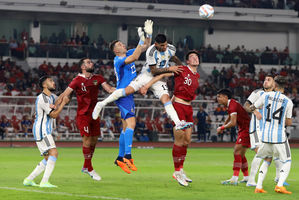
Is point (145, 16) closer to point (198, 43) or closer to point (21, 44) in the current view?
point (198, 43)

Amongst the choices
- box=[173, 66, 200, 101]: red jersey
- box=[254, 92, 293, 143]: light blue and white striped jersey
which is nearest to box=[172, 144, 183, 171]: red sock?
box=[173, 66, 200, 101]: red jersey

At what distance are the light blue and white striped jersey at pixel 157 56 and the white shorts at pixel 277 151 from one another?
2896 millimetres

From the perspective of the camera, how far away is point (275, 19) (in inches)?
2032

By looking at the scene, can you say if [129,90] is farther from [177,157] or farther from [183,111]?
[177,157]

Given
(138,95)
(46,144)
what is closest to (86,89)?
(46,144)

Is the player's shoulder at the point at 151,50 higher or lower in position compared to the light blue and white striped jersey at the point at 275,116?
higher

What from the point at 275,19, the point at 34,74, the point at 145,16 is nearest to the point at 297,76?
the point at 275,19

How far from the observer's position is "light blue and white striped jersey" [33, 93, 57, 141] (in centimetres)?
1321

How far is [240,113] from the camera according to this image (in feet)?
47.9

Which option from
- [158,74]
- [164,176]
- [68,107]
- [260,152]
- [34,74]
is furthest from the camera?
[34,74]

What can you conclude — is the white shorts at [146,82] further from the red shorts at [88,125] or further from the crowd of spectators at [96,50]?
the crowd of spectators at [96,50]

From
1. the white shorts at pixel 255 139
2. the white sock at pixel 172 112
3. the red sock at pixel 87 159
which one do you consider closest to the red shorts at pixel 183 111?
the white sock at pixel 172 112

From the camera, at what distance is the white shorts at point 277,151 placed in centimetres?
1243

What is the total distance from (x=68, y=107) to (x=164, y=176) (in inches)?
813
